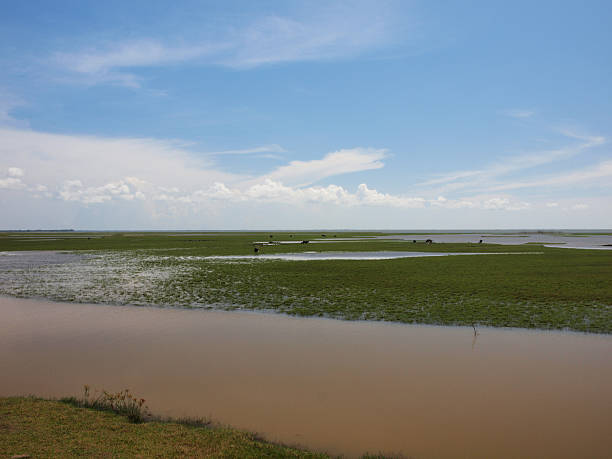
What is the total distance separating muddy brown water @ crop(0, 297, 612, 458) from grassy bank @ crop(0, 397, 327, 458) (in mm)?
982

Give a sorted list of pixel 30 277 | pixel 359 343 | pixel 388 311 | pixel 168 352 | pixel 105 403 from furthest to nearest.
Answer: pixel 30 277
pixel 388 311
pixel 359 343
pixel 168 352
pixel 105 403

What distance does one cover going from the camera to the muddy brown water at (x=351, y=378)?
29.3ft

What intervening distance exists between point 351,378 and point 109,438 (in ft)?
22.3

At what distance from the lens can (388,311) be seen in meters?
21.2

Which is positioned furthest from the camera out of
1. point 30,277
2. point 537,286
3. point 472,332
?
point 30,277

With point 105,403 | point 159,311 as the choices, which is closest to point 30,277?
point 159,311

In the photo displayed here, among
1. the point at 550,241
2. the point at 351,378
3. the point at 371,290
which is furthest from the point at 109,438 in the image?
the point at 550,241

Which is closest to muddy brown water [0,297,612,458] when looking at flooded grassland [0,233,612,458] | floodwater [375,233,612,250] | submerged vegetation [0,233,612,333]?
flooded grassland [0,233,612,458]

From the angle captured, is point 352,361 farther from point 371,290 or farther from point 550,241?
point 550,241

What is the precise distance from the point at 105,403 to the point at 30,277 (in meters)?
31.8

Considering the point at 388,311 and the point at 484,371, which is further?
the point at 388,311

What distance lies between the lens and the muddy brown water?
8930mm

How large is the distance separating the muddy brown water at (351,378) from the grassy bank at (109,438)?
38.6 inches

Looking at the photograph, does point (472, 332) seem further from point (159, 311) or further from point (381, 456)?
point (159, 311)
